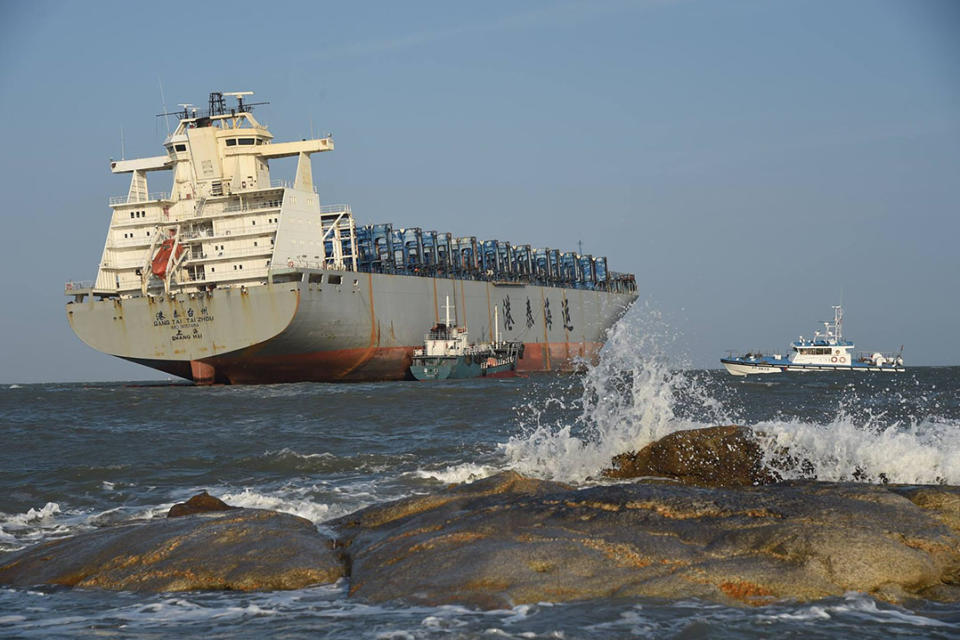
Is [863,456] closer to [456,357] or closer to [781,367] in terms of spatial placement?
[456,357]

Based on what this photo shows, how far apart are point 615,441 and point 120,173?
151 feet

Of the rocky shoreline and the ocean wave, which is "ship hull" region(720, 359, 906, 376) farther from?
the rocky shoreline

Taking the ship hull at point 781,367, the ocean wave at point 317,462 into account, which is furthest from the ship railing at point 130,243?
the ship hull at point 781,367

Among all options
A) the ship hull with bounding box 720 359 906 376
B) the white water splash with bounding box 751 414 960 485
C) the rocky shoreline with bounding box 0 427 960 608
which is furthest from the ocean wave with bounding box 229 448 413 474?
the ship hull with bounding box 720 359 906 376

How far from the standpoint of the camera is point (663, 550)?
8000 mm

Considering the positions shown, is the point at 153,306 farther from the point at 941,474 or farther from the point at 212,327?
the point at 941,474

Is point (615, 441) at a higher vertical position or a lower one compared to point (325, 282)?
lower

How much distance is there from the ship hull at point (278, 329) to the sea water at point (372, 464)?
15.4ft

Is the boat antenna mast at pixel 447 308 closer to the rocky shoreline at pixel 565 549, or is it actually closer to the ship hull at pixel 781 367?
the ship hull at pixel 781 367

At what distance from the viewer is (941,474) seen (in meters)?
12.9

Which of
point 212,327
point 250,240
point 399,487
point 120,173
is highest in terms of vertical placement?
point 120,173

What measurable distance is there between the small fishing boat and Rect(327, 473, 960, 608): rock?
44183 mm

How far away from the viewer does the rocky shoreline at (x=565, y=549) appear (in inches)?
299

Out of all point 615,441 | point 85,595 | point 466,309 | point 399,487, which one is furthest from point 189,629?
point 466,309
